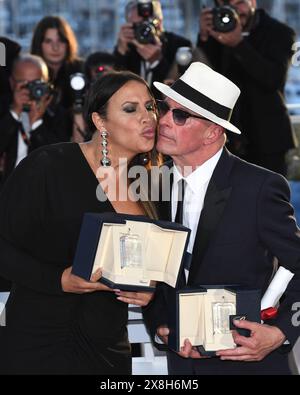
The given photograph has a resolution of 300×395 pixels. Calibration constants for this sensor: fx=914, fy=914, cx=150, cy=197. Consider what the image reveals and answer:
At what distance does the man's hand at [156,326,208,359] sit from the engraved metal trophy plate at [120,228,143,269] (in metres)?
0.26

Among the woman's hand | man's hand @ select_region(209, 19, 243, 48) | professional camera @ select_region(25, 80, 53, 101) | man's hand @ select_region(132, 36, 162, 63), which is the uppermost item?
man's hand @ select_region(209, 19, 243, 48)

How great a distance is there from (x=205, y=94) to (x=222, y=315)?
2.50 feet

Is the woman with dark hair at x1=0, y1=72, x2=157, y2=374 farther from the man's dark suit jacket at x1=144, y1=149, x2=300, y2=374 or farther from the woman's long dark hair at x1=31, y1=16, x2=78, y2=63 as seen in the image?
the woman's long dark hair at x1=31, y1=16, x2=78, y2=63

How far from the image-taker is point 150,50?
5.82 metres

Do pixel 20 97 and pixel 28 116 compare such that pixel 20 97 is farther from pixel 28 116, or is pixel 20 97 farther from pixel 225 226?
pixel 225 226

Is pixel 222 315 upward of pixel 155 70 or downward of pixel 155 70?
downward

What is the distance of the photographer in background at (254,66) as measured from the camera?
5.36 meters

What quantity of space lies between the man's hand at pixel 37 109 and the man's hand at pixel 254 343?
306 centimetres

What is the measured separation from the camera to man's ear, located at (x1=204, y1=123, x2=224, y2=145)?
297 centimetres

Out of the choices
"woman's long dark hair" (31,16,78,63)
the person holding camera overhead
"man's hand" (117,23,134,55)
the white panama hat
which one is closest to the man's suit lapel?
the white panama hat

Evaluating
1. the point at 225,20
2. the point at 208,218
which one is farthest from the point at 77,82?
the point at 208,218

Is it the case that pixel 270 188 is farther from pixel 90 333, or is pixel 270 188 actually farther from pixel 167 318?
pixel 90 333

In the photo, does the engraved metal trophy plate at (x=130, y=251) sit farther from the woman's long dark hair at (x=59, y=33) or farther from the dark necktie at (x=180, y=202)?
the woman's long dark hair at (x=59, y=33)
